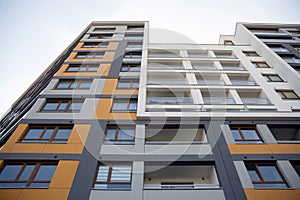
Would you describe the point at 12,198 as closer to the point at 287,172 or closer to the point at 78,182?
the point at 78,182

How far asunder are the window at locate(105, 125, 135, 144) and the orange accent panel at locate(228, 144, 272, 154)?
212 inches

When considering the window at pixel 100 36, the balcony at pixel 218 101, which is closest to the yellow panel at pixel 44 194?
the balcony at pixel 218 101

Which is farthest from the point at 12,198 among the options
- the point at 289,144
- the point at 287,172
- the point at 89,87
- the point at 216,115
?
the point at 289,144

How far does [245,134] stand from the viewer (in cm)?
1205

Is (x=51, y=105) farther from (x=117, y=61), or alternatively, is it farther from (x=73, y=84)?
(x=117, y=61)

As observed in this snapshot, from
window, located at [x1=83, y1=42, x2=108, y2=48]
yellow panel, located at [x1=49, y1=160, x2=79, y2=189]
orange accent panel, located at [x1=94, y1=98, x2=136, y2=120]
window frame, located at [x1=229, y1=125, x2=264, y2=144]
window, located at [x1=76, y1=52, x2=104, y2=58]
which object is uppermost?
window, located at [x1=83, y1=42, x2=108, y2=48]

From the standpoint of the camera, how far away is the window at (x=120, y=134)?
1140 centimetres

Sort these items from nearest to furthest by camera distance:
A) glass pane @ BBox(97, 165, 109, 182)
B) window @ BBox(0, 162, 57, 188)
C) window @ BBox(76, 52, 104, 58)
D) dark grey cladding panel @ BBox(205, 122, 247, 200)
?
dark grey cladding panel @ BBox(205, 122, 247, 200), window @ BBox(0, 162, 57, 188), glass pane @ BBox(97, 165, 109, 182), window @ BBox(76, 52, 104, 58)

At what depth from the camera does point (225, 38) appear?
26.9 metres

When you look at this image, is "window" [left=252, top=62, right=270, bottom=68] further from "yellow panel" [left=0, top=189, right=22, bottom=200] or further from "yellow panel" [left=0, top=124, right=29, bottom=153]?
"yellow panel" [left=0, top=189, right=22, bottom=200]

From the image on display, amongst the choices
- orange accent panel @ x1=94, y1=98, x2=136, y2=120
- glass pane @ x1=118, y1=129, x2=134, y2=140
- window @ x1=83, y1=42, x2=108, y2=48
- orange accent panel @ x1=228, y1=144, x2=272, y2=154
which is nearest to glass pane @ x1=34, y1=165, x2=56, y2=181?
glass pane @ x1=118, y1=129, x2=134, y2=140

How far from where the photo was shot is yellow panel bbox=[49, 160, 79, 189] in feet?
29.1

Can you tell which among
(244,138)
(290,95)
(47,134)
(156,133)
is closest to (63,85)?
(47,134)

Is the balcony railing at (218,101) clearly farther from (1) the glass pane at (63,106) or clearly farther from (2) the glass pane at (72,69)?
(2) the glass pane at (72,69)
